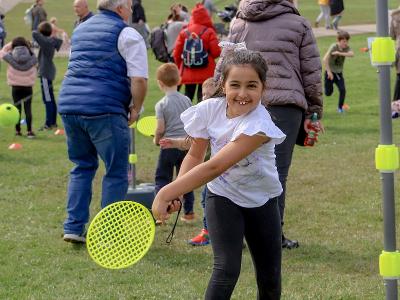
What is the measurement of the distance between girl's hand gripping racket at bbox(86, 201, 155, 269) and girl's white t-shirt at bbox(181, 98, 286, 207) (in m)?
0.40

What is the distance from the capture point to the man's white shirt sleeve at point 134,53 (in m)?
6.68

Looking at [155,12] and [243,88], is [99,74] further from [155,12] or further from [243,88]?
[155,12]

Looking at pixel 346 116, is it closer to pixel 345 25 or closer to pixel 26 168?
pixel 26 168

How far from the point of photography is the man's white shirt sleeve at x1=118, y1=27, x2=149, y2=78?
668 cm

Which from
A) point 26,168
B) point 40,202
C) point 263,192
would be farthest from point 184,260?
point 26,168

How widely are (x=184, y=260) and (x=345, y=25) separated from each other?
27191 millimetres

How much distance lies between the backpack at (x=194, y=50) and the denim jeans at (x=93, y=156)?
16.4 feet

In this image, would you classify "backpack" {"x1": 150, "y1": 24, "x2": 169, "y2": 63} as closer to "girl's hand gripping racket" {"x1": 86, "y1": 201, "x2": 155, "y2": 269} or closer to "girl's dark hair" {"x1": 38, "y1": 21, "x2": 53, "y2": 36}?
"girl's dark hair" {"x1": 38, "y1": 21, "x2": 53, "y2": 36}

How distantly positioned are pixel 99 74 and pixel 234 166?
2685 mm

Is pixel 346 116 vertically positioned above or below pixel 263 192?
below

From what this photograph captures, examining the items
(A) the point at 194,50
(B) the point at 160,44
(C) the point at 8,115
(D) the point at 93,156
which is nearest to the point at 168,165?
(D) the point at 93,156

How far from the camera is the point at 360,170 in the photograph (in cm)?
1011

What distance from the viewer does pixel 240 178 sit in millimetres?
4320

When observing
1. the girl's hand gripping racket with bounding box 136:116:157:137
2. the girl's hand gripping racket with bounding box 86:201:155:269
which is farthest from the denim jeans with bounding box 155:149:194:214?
the girl's hand gripping racket with bounding box 86:201:155:269
